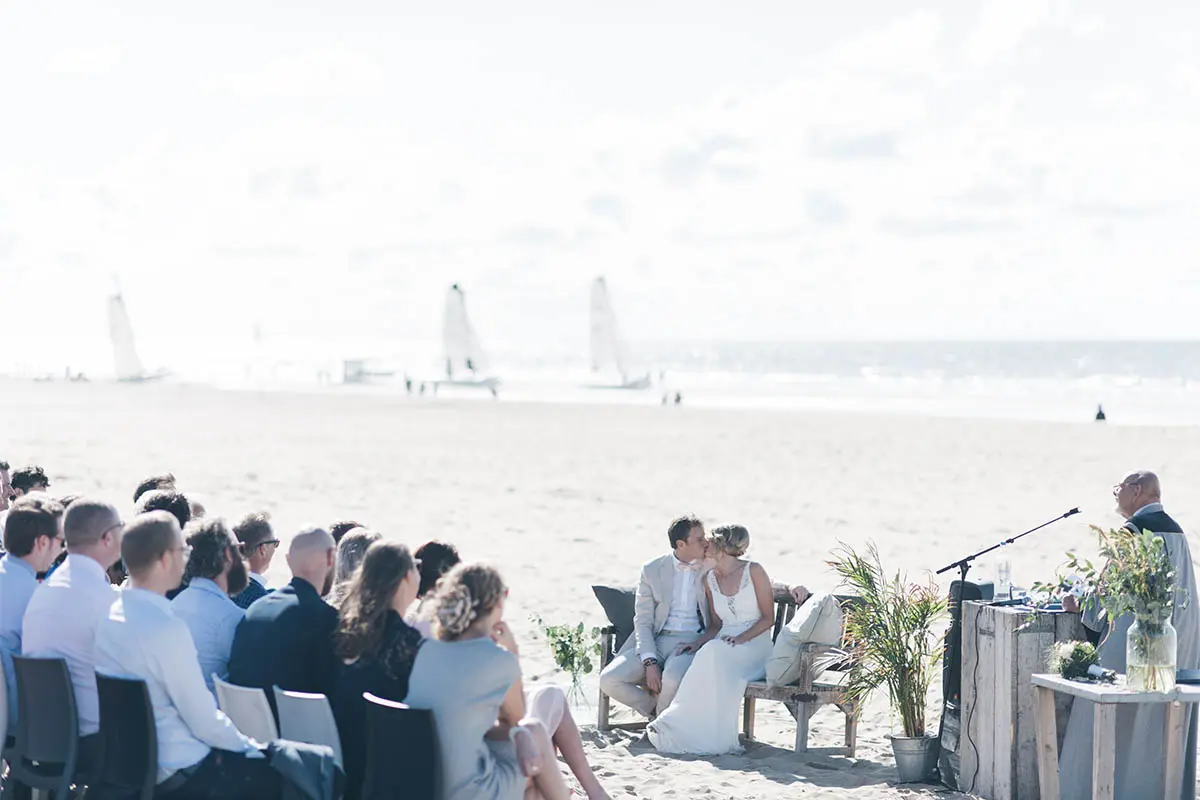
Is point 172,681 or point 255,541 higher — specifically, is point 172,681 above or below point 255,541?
below

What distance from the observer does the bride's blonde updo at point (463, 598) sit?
397 cm

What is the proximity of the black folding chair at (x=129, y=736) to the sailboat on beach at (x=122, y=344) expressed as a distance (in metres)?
69.6

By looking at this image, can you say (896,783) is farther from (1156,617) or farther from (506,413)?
(506,413)

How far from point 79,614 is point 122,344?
73.0m

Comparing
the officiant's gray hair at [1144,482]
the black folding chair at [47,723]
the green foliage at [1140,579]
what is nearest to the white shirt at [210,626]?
the black folding chair at [47,723]

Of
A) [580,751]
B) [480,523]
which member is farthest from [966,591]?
[480,523]

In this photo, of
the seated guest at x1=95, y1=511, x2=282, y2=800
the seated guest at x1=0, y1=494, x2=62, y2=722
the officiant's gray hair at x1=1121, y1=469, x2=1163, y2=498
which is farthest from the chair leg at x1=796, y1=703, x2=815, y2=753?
the seated guest at x1=0, y1=494, x2=62, y2=722

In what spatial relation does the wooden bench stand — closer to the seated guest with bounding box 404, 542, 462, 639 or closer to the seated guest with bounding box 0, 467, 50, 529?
the seated guest with bounding box 404, 542, 462, 639

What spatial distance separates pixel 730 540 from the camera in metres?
6.60

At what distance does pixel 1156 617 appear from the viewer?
487cm

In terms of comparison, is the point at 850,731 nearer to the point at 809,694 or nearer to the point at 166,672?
the point at 809,694

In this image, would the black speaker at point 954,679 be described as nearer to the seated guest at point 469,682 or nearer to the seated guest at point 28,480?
the seated guest at point 469,682

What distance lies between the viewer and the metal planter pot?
5.80m

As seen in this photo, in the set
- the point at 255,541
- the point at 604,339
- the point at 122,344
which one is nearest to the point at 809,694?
the point at 255,541
